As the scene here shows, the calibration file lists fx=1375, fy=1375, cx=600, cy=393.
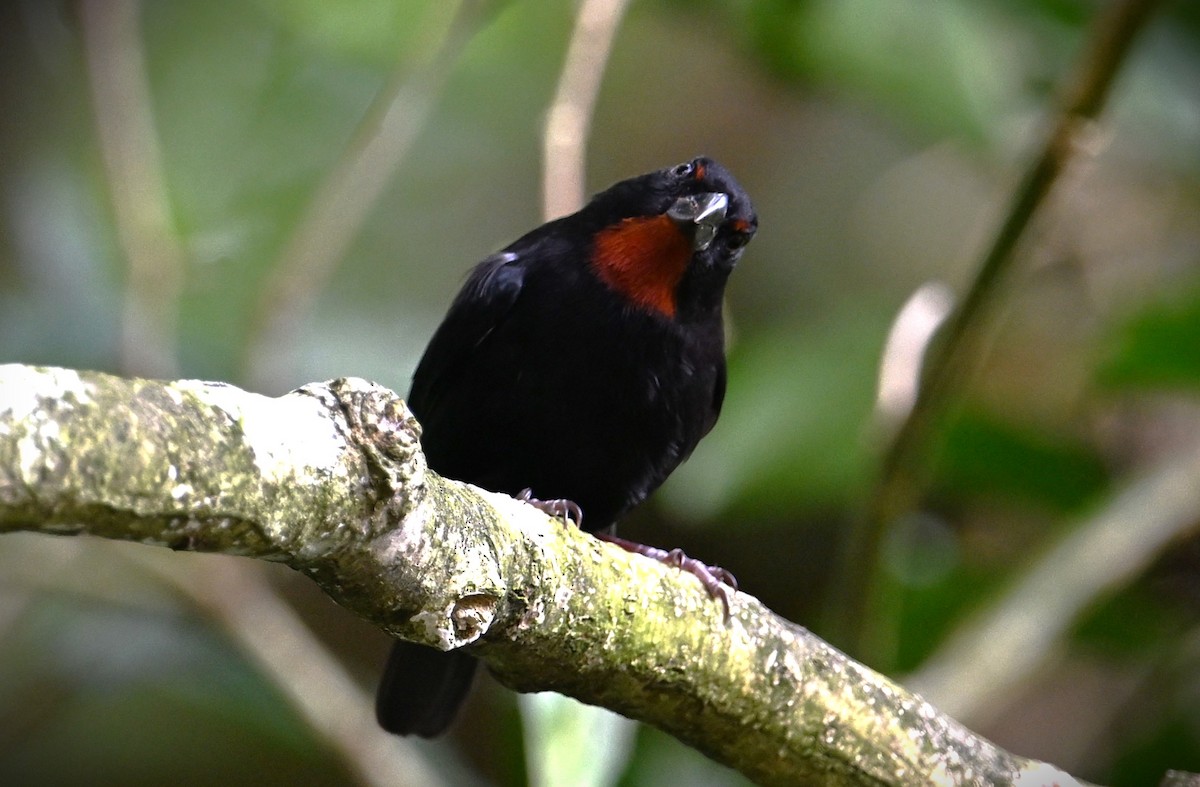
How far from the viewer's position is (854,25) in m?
3.79

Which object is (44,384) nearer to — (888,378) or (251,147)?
(888,378)

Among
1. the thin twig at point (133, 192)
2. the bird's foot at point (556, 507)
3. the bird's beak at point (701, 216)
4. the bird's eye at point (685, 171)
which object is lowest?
the thin twig at point (133, 192)

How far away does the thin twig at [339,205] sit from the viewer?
3244mm

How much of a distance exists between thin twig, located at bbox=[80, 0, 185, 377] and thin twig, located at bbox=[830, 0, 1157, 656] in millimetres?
1656

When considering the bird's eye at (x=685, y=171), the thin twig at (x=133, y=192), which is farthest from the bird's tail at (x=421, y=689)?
the bird's eye at (x=685, y=171)

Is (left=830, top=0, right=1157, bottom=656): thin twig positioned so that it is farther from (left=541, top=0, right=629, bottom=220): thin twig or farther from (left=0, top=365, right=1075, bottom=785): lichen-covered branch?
(left=541, top=0, right=629, bottom=220): thin twig

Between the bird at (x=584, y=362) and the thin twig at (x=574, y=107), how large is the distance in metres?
0.47

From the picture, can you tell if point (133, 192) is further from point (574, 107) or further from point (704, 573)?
point (704, 573)

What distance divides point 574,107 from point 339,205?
664 mm

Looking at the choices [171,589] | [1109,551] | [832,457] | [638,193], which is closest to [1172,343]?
[1109,551]

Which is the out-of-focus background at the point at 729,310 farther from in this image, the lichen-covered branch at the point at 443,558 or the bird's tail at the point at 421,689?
the lichen-covered branch at the point at 443,558

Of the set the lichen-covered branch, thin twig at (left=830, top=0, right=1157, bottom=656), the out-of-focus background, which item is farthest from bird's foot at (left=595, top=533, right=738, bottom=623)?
thin twig at (left=830, top=0, right=1157, bottom=656)

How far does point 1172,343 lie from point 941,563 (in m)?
0.90

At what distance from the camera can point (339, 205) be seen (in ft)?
11.5
